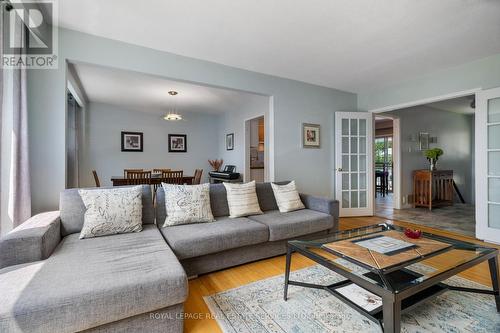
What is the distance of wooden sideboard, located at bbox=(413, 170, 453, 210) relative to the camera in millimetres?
5234

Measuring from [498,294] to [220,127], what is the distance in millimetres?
6331

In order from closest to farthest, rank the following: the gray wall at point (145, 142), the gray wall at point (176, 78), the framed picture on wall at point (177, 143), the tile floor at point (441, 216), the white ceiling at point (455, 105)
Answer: the gray wall at point (176, 78) < the tile floor at point (441, 216) < the white ceiling at point (455, 105) < the gray wall at point (145, 142) < the framed picture on wall at point (177, 143)

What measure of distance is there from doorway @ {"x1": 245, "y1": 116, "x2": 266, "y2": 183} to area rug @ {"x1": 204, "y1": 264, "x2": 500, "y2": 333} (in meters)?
3.62

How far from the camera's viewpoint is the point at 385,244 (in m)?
1.74

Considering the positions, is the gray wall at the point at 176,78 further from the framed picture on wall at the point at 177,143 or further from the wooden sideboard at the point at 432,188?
the framed picture on wall at the point at 177,143

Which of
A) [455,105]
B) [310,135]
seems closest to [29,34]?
[310,135]

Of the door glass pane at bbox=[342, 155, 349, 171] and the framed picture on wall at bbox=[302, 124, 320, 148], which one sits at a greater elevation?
the framed picture on wall at bbox=[302, 124, 320, 148]

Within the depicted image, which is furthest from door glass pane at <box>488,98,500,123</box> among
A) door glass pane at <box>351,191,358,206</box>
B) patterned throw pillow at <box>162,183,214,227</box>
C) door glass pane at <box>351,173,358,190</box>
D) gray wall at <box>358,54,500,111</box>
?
patterned throw pillow at <box>162,183,214,227</box>

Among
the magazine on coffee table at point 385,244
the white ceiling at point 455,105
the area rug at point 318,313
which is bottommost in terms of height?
the area rug at point 318,313

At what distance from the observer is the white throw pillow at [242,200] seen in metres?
2.78

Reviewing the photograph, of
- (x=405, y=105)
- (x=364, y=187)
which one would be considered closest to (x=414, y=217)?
(x=364, y=187)

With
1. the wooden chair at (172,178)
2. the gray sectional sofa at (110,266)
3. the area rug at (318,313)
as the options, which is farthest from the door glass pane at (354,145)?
the wooden chair at (172,178)

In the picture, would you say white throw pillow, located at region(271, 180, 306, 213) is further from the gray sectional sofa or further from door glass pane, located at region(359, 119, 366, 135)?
door glass pane, located at region(359, 119, 366, 135)

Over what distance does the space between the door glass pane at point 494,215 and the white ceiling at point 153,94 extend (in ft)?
12.5
